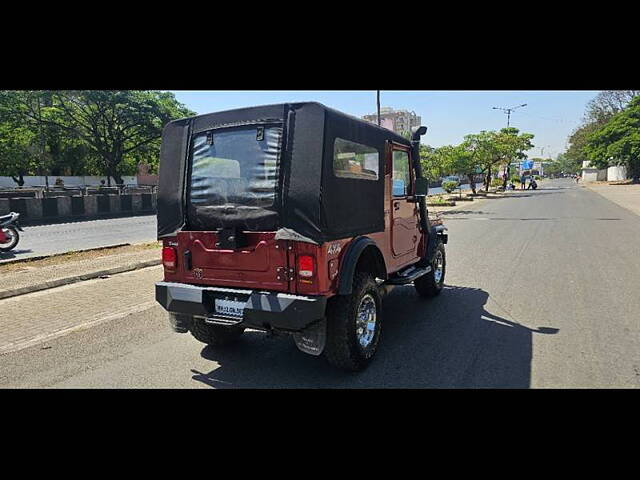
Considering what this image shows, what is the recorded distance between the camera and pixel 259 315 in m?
3.65

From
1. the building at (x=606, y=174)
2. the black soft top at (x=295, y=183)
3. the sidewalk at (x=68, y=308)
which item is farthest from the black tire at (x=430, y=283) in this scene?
the building at (x=606, y=174)

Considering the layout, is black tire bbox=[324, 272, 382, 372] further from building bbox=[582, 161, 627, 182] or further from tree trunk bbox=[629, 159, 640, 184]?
building bbox=[582, 161, 627, 182]

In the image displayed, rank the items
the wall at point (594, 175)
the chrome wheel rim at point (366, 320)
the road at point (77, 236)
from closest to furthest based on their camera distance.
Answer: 1. the chrome wheel rim at point (366, 320)
2. the road at point (77, 236)
3. the wall at point (594, 175)

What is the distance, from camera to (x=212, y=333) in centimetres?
466

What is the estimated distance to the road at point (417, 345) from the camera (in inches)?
152

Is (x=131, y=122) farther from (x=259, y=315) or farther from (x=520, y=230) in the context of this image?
(x=259, y=315)

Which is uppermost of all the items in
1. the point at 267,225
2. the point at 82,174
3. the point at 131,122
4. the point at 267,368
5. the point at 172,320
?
the point at 131,122

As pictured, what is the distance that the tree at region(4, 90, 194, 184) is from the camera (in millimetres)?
32000

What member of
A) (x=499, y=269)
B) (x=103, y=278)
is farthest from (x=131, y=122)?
(x=499, y=269)

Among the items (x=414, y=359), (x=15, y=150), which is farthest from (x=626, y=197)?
(x=15, y=150)

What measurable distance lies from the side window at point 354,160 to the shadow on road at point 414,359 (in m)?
1.83

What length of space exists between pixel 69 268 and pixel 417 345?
698 cm

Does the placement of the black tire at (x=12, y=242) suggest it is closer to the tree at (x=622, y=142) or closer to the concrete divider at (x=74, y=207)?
the concrete divider at (x=74, y=207)

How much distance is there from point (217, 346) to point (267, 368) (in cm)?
86
